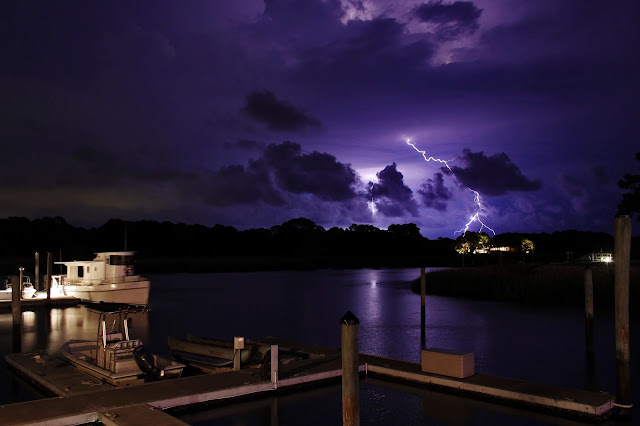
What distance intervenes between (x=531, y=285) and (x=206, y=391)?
3128 cm

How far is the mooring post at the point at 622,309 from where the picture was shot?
38.2 ft

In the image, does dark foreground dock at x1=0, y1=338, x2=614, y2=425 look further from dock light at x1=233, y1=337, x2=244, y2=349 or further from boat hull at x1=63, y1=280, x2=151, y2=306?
boat hull at x1=63, y1=280, x2=151, y2=306

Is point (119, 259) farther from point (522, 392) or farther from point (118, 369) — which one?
point (522, 392)

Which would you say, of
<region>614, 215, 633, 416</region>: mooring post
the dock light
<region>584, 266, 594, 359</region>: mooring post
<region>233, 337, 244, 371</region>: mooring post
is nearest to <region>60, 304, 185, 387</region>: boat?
<region>233, 337, 244, 371</region>: mooring post

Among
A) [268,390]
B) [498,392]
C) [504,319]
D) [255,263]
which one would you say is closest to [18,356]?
[268,390]

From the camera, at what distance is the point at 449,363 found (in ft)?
46.8

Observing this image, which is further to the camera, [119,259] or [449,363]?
[119,259]

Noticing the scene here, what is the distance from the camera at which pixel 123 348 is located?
14781mm

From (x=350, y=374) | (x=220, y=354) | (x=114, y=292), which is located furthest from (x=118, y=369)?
(x=114, y=292)

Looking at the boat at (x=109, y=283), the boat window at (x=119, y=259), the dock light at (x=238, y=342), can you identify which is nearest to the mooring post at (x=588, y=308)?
the dock light at (x=238, y=342)

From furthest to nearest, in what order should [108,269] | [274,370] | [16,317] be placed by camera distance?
[108,269] < [16,317] < [274,370]

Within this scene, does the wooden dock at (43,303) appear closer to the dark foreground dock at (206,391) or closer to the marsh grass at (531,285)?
the dark foreground dock at (206,391)

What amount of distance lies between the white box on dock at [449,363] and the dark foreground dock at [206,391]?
20cm

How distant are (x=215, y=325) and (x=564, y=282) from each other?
2308 centimetres
